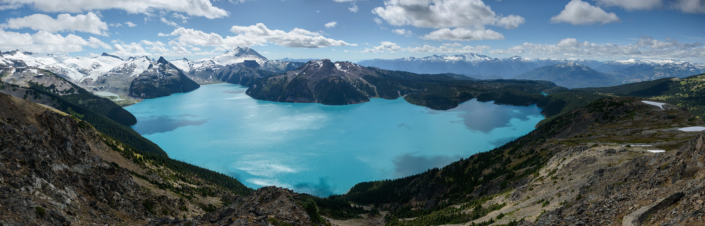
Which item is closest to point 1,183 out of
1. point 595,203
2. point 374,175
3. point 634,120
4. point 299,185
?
point 595,203

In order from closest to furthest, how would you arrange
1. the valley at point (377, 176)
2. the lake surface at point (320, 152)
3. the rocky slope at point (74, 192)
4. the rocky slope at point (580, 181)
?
the rocky slope at point (580, 181)
the valley at point (377, 176)
the rocky slope at point (74, 192)
the lake surface at point (320, 152)

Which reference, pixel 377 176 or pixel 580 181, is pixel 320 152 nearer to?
pixel 377 176

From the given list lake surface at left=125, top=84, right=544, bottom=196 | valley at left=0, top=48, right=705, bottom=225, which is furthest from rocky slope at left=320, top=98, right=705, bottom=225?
lake surface at left=125, top=84, right=544, bottom=196

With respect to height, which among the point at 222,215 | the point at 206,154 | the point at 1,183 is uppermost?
the point at 1,183

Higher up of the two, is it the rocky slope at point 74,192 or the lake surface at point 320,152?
the rocky slope at point 74,192

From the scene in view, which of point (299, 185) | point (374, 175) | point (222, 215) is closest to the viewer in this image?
point (222, 215)

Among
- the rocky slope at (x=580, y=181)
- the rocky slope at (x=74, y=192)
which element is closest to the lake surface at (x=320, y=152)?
the rocky slope at (x=580, y=181)

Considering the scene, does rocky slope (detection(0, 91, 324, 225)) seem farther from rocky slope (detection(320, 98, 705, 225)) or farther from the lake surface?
the lake surface

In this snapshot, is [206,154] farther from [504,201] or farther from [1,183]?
[504,201]

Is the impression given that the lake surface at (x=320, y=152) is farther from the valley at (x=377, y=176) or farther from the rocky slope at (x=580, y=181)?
the rocky slope at (x=580, y=181)
